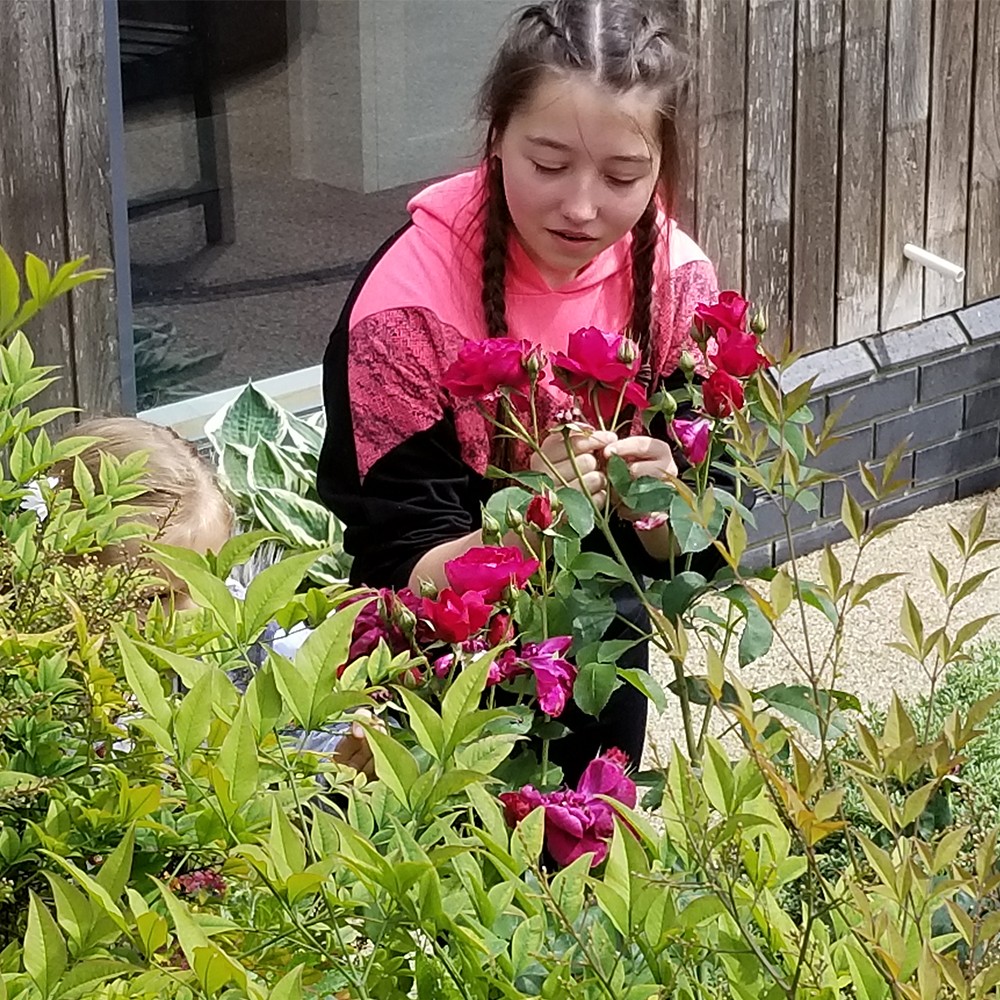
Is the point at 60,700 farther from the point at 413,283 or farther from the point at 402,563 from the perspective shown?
the point at 413,283

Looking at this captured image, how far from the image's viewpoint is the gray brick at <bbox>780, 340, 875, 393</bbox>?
14.6 ft

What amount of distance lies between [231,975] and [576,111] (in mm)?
1455

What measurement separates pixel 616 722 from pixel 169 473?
806 mm

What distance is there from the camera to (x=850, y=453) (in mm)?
4621

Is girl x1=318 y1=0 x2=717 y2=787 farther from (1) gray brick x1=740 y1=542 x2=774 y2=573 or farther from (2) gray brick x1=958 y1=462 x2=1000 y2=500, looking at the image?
(2) gray brick x1=958 y1=462 x2=1000 y2=500

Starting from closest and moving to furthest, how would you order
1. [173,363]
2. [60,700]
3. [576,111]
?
[60,700] < [576,111] < [173,363]

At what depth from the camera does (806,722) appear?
154cm

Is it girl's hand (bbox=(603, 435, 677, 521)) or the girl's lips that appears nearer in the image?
girl's hand (bbox=(603, 435, 677, 521))

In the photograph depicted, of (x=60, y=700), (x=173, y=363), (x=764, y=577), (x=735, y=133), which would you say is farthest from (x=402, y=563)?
(x=735, y=133)

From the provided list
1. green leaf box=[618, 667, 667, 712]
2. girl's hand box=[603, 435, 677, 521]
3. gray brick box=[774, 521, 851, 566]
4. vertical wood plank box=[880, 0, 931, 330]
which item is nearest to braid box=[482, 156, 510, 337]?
girl's hand box=[603, 435, 677, 521]

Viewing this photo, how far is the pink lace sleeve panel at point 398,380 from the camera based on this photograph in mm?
2111

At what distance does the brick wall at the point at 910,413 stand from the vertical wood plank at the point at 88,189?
177 centimetres

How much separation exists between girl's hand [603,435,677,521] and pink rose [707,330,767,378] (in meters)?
0.15

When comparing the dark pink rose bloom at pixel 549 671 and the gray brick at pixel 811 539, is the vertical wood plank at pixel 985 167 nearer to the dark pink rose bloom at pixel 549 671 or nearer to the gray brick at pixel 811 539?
the gray brick at pixel 811 539
